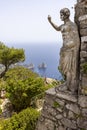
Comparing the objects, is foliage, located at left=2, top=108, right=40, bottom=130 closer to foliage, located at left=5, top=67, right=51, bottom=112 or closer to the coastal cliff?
the coastal cliff

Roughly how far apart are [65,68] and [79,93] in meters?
0.74

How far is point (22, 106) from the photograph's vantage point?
1800 cm

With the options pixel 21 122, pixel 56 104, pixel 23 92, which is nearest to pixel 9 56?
pixel 23 92

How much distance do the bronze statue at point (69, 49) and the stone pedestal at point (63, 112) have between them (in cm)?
38

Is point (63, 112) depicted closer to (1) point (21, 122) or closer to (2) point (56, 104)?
(2) point (56, 104)

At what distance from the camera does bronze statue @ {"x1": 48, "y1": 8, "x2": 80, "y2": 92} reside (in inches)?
241

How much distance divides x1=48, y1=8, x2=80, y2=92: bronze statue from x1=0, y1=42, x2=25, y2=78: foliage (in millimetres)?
23855

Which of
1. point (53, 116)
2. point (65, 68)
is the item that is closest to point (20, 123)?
point (53, 116)

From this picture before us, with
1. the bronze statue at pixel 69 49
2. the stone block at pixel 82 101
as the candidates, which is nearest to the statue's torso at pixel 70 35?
the bronze statue at pixel 69 49

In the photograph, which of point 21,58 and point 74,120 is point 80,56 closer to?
point 74,120

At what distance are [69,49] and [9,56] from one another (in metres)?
24.1

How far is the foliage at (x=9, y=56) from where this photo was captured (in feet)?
97.9

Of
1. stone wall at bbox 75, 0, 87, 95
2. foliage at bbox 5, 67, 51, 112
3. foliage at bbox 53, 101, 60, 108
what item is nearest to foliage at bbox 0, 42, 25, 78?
foliage at bbox 5, 67, 51, 112

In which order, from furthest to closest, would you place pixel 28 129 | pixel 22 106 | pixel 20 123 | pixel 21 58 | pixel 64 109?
pixel 21 58 < pixel 22 106 < pixel 20 123 < pixel 28 129 < pixel 64 109
